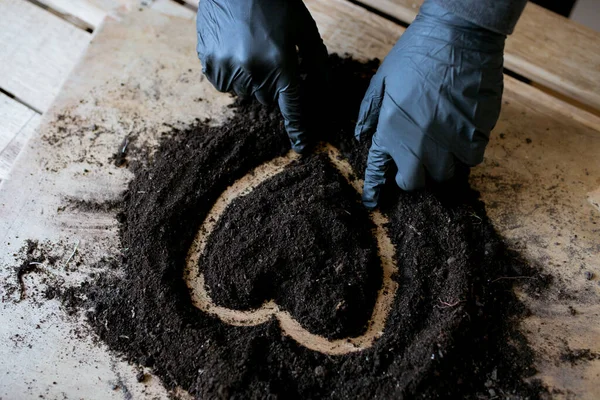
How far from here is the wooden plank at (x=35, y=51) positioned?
210 centimetres

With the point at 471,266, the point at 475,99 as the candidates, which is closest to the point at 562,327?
the point at 471,266

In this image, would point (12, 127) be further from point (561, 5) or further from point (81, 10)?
point (561, 5)

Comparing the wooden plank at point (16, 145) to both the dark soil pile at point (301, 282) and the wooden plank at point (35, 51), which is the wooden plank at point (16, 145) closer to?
the wooden plank at point (35, 51)

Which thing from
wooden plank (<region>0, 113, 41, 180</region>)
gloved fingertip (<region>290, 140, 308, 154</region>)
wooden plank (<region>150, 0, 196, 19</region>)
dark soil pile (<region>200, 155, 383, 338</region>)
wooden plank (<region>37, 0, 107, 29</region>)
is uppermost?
wooden plank (<region>150, 0, 196, 19</region>)

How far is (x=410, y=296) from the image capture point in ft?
5.36

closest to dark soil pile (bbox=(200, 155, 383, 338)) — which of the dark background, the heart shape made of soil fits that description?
the heart shape made of soil

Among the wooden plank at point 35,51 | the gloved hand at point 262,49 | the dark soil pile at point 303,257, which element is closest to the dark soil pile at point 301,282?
the dark soil pile at point 303,257

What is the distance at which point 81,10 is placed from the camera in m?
2.23

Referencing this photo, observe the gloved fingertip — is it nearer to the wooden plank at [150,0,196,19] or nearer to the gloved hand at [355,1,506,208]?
the gloved hand at [355,1,506,208]

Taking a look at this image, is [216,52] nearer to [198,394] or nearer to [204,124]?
[204,124]

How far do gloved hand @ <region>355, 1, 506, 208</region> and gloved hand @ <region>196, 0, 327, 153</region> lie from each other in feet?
0.93

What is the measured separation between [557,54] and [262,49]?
1099 millimetres

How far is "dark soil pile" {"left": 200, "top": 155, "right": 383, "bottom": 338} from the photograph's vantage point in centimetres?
162

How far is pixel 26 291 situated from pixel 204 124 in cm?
77
